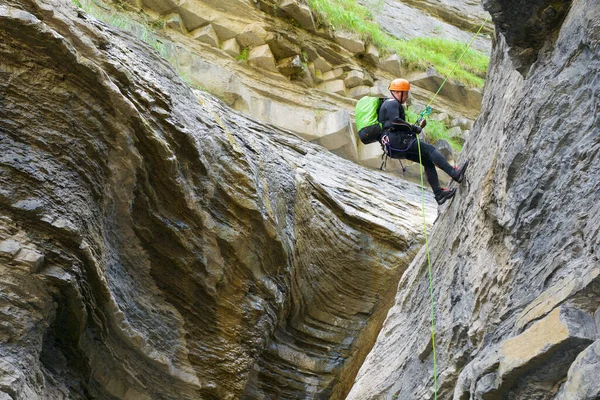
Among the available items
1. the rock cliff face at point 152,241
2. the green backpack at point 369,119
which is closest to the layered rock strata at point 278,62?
the rock cliff face at point 152,241

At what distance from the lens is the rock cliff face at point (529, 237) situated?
400 cm

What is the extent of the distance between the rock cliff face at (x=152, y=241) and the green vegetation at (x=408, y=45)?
8.62m

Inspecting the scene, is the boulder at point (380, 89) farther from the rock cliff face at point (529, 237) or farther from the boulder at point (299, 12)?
the rock cliff face at point (529, 237)

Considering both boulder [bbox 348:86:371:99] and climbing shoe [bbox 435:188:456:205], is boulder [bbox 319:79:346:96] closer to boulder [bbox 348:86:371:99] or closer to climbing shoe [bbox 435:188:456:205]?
boulder [bbox 348:86:371:99]

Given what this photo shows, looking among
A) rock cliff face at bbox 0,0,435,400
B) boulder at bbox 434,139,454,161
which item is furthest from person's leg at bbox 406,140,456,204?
boulder at bbox 434,139,454,161

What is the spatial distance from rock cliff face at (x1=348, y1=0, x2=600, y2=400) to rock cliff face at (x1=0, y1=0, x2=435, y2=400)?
2.77 m

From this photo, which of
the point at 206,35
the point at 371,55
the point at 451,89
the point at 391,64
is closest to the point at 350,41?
the point at 371,55

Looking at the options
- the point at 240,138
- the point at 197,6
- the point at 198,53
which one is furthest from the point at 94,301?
the point at 197,6

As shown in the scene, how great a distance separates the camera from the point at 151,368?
316 inches

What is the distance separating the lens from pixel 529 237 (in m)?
5.09

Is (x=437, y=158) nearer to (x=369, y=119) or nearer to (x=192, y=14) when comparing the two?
(x=369, y=119)

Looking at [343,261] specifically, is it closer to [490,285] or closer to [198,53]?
[490,285]

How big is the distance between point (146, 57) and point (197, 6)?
8049 mm

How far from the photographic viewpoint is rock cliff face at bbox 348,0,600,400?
4.00 meters
